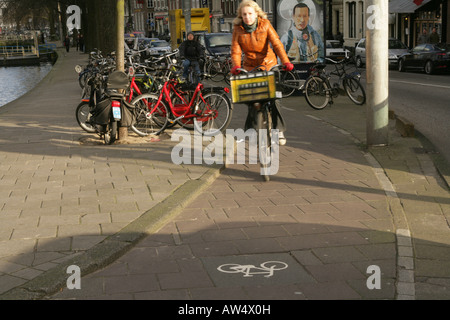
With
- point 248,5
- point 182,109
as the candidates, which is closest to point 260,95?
point 248,5

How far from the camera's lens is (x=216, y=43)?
2798 centimetres

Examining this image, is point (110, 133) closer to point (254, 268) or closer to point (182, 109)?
point (182, 109)

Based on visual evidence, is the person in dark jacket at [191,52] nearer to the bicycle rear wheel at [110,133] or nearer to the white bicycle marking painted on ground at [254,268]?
the bicycle rear wheel at [110,133]

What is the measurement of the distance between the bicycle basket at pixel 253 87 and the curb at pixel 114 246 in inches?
40.1

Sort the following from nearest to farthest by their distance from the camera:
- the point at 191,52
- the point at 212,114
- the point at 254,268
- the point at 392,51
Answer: the point at 254,268 → the point at 212,114 → the point at 191,52 → the point at 392,51

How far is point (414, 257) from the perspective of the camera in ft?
16.2

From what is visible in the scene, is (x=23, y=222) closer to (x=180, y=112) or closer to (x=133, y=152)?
(x=133, y=152)

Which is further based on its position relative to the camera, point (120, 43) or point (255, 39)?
point (120, 43)

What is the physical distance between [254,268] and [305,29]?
14663 mm

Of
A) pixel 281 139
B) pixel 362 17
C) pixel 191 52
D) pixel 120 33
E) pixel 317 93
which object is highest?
pixel 362 17

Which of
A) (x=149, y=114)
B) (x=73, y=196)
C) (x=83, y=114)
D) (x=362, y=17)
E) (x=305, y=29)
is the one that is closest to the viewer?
(x=73, y=196)

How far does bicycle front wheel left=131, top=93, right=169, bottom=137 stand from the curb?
11.6ft

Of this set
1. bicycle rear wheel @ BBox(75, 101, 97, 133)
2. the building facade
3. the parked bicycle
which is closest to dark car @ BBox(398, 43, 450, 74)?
the building facade

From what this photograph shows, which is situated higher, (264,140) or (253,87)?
(253,87)
